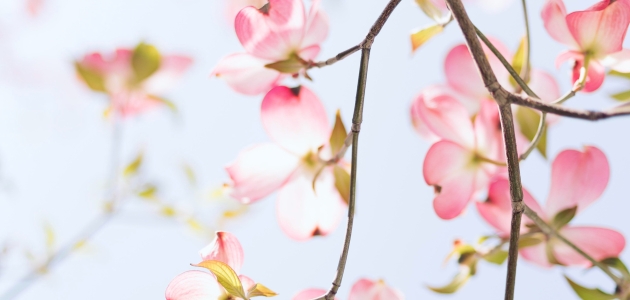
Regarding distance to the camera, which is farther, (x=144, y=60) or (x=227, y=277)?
(x=144, y=60)

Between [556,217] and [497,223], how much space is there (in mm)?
37

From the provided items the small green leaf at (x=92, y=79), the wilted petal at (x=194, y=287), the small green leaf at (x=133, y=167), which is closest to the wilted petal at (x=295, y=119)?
the wilted petal at (x=194, y=287)

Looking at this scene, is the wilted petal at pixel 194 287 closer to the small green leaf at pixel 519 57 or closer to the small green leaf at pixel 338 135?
the small green leaf at pixel 338 135

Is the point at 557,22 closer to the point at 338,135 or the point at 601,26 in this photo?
the point at 601,26

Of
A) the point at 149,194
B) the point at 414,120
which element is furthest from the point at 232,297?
the point at 149,194

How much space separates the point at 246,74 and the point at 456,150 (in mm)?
142

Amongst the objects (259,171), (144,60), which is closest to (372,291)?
(259,171)

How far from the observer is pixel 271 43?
1.02 feet

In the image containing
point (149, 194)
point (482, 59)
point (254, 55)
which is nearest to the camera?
point (482, 59)

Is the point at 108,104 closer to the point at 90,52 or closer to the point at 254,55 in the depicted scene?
the point at 90,52

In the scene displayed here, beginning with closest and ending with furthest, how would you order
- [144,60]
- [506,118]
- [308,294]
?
[506,118]
[308,294]
[144,60]

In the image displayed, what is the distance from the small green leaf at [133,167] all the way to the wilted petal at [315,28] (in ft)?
1.36

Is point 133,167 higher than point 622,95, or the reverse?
point 133,167

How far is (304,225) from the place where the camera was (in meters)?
0.35
